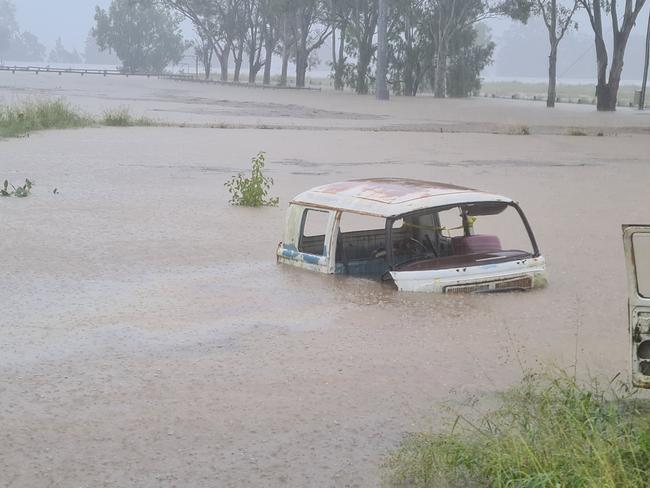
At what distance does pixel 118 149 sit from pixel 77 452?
20.8 metres

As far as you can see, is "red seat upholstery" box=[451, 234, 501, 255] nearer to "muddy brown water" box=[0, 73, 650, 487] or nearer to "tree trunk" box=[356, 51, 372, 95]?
"muddy brown water" box=[0, 73, 650, 487]

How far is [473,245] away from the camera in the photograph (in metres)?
12.9

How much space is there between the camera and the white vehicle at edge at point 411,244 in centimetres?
1182

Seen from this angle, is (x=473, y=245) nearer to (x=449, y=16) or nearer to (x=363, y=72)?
(x=449, y=16)

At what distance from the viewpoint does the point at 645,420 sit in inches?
262

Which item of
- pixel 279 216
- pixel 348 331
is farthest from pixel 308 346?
pixel 279 216

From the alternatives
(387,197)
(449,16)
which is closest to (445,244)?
(387,197)

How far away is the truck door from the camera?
6.57 metres

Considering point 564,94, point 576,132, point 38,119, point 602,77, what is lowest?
point 564,94

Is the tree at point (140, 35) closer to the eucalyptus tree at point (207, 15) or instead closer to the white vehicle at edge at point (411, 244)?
the eucalyptus tree at point (207, 15)

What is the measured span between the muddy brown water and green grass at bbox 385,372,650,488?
0.38 meters

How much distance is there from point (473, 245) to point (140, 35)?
4984 inches

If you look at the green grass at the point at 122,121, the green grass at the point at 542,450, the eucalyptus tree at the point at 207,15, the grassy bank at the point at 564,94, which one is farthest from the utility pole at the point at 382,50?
the green grass at the point at 542,450

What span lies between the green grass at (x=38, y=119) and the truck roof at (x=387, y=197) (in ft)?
61.7
